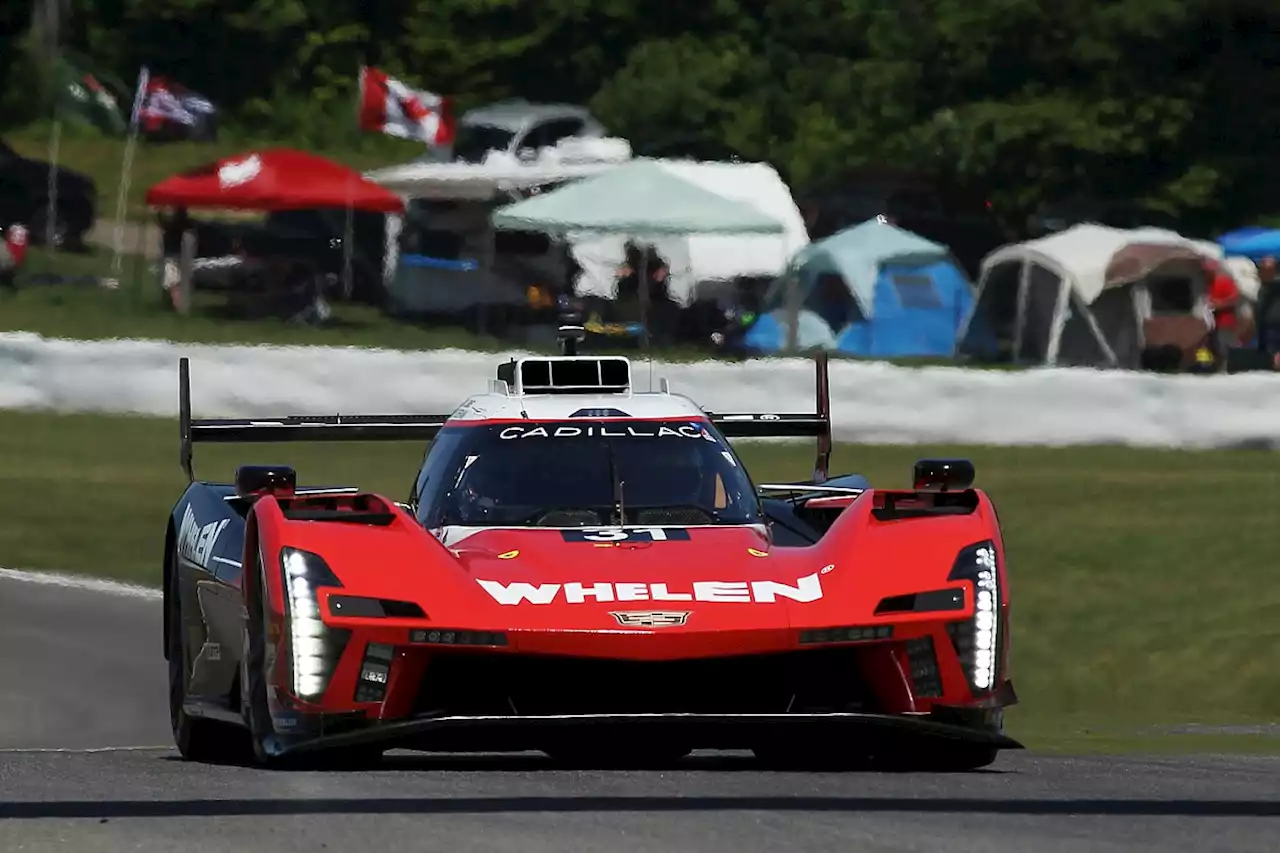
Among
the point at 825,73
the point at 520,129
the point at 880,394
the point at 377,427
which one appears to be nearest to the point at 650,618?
the point at 377,427

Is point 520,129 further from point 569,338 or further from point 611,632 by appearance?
point 611,632

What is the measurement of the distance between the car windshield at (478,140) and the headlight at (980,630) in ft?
106

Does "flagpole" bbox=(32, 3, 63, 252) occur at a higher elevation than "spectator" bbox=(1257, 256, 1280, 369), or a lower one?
higher

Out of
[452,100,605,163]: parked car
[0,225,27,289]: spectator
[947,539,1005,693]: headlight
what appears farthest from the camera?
[452,100,605,163]: parked car

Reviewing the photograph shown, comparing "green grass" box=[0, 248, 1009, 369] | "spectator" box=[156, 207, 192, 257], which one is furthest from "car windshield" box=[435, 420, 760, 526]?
"spectator" box=[156, 207, 192, 257]

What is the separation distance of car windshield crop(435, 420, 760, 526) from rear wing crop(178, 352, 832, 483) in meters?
0.84

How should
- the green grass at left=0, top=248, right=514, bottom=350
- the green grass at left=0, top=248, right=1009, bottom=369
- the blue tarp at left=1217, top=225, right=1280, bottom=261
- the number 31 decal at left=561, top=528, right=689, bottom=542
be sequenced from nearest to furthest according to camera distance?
the number 31 decal at left=561, top=528, right=689, bottom=542 → the green grass at left=0, top=248, right=1009, bottom=369 → the green grass at left=0, top=248, right=514, bottom=350 → the blue tarp at left=1217, top=225, right=1280, bottom=261

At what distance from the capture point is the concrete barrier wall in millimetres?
22281

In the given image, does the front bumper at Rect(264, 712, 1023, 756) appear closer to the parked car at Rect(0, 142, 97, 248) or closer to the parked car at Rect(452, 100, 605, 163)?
the parked car at Rect(0, 142, 97, 248)

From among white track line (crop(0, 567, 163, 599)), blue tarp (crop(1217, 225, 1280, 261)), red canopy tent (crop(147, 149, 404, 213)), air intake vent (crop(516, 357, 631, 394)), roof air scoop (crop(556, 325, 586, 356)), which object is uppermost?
red canopy tent (crop(147, 149, 404, 213))

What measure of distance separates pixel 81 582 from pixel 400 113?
2231 centimetres

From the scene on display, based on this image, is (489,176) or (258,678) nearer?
(258,678)

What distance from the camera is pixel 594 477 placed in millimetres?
8133

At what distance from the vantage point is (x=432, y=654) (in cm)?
680
